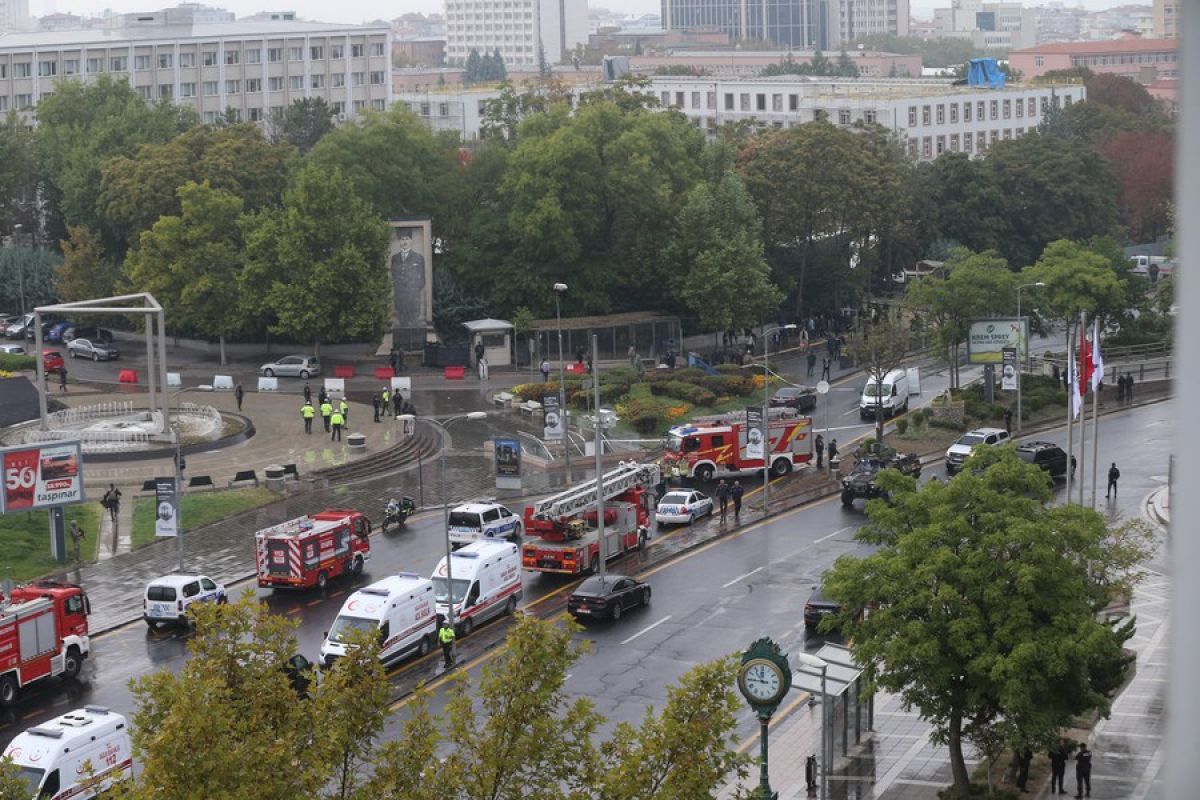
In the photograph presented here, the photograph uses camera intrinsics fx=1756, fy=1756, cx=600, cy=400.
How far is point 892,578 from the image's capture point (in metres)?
29.2

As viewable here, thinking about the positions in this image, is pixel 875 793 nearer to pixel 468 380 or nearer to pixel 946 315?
pixel 946 315

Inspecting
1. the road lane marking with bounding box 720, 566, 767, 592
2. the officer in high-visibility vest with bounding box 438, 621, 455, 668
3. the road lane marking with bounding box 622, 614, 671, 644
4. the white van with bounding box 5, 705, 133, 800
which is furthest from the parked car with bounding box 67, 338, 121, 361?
the white van with bounding box 5, 705, 133, 800

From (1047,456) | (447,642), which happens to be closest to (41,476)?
(447,642)

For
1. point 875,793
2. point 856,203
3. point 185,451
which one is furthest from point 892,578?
point 856,203

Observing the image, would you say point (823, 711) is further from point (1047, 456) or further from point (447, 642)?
point (1047, 456)

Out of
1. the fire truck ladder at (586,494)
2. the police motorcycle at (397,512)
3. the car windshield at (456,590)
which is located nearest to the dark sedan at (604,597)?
the car windshield at (456,590)

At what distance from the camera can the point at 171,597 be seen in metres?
40.6

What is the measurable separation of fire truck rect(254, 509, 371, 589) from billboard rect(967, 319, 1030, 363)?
29582 millimetres

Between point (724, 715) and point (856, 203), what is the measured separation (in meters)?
67.3

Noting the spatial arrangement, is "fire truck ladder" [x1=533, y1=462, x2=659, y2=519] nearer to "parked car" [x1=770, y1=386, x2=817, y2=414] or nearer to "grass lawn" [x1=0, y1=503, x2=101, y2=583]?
"grass lawn" [x1=0, y1=503, x2=101, y2=583]

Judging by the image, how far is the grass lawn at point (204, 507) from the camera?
50.7 meters

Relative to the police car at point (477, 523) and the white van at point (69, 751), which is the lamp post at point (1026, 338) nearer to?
the police car at point (477, 523)

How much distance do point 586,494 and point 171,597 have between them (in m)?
11.3

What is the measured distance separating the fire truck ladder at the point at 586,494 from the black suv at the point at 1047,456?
1264 cm
